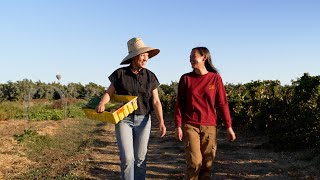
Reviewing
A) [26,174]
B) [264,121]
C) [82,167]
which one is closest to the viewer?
[26,174]

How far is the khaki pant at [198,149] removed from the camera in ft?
13.8

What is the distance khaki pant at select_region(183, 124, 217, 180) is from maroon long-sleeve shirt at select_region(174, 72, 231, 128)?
0.27 feet

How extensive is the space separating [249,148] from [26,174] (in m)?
5.31

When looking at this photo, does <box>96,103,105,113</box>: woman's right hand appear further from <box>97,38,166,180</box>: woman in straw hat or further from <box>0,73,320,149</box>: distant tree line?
<box>0,73,320,149</box>: distant tree line

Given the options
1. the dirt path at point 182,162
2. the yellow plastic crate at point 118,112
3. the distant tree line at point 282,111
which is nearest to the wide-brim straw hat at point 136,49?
the yellow plastic crate at point 118,112

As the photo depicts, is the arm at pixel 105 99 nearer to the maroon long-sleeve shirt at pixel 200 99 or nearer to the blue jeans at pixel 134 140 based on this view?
the blue jeans at pixel 134 140

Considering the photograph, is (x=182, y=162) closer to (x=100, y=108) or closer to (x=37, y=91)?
(x=100, y=108)

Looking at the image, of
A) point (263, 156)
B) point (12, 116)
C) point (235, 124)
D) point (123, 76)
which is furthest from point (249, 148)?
point (12, 116)

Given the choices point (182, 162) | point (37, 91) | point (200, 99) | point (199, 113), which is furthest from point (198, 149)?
point (37, 91)

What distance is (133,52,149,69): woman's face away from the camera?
4277 millimetres

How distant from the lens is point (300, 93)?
31.0ft

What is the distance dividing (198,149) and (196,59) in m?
1.01

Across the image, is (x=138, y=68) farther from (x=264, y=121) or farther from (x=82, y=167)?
(x=264, y=121)

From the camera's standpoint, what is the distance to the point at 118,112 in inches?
156
